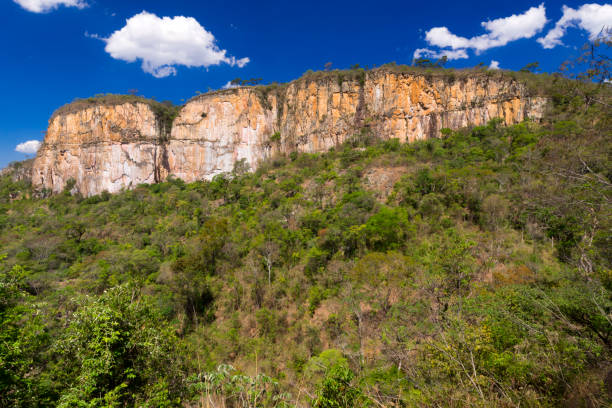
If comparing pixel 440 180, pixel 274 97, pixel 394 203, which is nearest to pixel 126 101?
pixel 274 97

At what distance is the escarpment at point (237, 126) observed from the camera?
41.9 meters

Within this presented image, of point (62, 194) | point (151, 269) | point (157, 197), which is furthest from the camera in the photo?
point (62, 194)

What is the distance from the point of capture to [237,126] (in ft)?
162

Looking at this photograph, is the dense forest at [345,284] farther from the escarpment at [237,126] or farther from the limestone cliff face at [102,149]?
the limestone cliff face at [102,149]

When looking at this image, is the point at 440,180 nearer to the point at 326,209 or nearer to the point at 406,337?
the point at 326,209

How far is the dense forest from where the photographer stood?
4.30m

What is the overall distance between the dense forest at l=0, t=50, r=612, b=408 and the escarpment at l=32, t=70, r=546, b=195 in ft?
14.8

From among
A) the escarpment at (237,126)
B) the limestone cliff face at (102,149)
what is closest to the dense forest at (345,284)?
the escarpment at (237,126)

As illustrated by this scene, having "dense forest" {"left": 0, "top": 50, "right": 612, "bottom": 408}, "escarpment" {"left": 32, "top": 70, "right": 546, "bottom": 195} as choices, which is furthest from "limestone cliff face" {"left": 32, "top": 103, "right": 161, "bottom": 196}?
"dense forest" {"left": 0, "top": 50, "right": 612, "bottom": 408}

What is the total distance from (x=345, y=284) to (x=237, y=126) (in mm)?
42988

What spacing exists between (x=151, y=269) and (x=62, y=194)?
4357cm

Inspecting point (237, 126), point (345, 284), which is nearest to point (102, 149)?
point (237, 126)

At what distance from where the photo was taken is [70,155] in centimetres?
4831

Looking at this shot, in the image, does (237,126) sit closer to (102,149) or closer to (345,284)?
(102,149)
